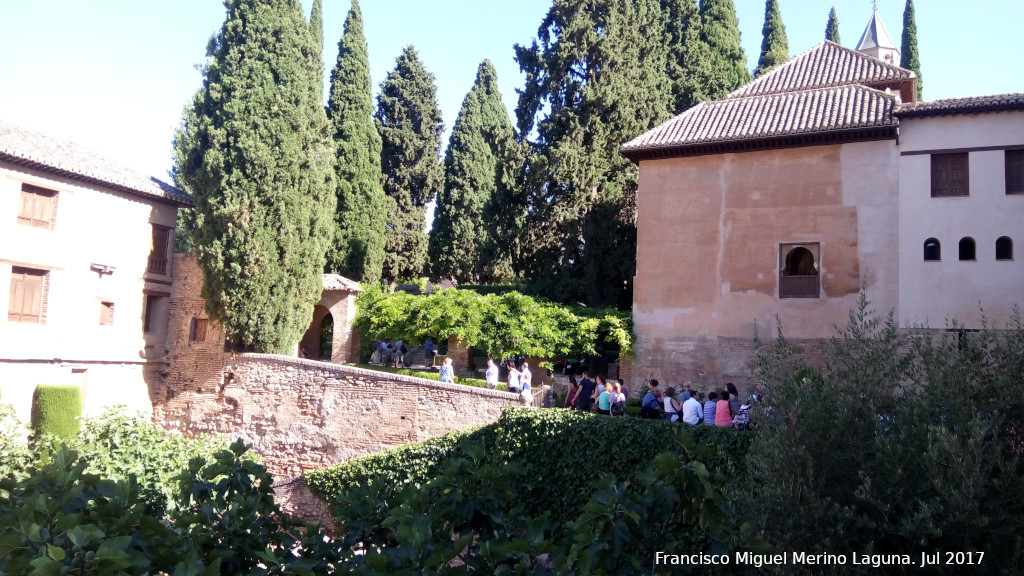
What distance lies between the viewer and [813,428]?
20.7 ft

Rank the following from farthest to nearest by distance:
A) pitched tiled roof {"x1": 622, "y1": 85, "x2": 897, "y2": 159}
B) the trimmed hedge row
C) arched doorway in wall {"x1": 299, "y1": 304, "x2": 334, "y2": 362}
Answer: arched doorway in wall {"x1": 299, "y1": 304, "x2": 334, "y2": 362}, pitched tiled roof {"x1": 622, "y1": 85, "x2": 897, "y2": 159}, the trimmed hedge row

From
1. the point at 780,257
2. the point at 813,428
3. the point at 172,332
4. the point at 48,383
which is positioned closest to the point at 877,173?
the point at 780,257

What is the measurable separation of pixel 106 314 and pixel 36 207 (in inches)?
123

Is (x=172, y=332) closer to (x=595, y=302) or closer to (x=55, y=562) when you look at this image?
(x=595, y=302)

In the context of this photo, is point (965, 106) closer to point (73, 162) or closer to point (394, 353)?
point (394, 353)

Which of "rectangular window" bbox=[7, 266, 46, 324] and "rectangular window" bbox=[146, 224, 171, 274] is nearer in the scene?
"rectangular window" bbox=[7, 266, 46, 324]

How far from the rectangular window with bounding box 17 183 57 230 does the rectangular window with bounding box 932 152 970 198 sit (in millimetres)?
20082

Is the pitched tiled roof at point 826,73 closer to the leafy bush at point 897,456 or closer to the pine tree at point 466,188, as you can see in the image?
the pine tree at point 466,188

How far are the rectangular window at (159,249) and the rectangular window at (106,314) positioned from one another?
4.58ft

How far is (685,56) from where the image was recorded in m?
26.4

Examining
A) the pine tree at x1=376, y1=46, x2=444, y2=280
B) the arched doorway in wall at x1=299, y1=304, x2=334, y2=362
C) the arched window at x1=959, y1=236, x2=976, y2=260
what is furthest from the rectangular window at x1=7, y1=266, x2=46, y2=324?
the arched window at x1=959, y1=236, x2=976, y2=260

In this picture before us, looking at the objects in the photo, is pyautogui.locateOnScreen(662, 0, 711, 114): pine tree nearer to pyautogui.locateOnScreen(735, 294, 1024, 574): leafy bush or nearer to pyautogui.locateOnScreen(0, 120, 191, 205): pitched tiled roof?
pyautogui.locateOnScreen(0, 120, 191, 205): pitched tiled roof

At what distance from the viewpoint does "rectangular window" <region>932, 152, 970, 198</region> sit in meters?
15.4

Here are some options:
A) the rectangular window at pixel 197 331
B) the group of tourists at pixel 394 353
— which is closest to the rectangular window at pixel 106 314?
the rectangular window at pixel 197 331
